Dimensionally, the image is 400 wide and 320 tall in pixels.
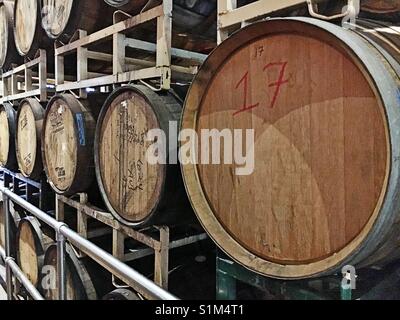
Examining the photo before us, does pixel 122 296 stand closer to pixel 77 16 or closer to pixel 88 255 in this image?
pixel 88 255

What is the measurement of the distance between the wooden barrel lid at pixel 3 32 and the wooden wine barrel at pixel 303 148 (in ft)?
11.4

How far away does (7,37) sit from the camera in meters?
4.04

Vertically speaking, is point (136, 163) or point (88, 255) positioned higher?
point (136, 163)

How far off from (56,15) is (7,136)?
70.2 inches

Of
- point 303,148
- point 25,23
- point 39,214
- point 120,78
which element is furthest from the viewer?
point 25,23

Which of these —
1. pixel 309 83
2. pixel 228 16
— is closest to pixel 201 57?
pixel 228 16

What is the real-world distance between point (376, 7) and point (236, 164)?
857 millimetres

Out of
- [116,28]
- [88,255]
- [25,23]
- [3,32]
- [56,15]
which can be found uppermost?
[3,32]

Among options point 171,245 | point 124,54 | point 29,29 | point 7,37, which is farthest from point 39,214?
point 7,37

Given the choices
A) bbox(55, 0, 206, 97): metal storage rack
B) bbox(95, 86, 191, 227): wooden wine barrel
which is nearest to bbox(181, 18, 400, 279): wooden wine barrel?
bbox(95, 86, 191, 227): wooden wine barrel

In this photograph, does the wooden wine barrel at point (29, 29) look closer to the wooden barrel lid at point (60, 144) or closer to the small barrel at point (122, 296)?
the wooden barrel lid at point (60, 144)

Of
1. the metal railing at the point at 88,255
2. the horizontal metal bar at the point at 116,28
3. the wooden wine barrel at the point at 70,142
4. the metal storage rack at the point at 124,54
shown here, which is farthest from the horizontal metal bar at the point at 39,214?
the horizontal metal bar at the point at 116,28

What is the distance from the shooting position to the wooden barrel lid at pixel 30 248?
10.6 feet
